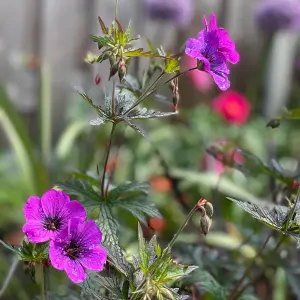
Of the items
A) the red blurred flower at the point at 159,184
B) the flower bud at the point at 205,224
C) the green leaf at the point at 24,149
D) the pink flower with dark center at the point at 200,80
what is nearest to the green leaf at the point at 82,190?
the flower bud at the point at 205,224

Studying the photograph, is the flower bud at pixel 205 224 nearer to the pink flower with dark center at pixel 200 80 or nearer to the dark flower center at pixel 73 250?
the dark flower center at pixel 73 250

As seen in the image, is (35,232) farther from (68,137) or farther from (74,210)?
(68,137)

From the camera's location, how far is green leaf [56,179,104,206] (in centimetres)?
60

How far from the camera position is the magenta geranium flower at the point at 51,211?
53 centimetres

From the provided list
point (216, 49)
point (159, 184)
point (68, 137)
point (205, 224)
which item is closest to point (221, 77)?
point (216, 49)

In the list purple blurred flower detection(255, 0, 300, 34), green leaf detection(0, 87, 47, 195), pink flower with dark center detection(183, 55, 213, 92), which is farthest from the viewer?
pink flower with dark center detection(183, 55, 213, 92)

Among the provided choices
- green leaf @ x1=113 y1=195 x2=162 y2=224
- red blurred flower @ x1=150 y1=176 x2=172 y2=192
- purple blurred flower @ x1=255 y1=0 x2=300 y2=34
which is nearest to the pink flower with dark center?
purple blurred flower @ x1=255 y1=0 x2=300 y2=34

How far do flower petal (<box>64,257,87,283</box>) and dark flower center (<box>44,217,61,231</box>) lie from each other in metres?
0.04

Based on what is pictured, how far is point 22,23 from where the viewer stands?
6.11 ft

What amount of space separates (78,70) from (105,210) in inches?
55.4

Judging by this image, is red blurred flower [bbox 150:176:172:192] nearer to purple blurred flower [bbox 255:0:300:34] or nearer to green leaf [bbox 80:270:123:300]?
purple blurred flower [bbox 255:0:300:34]

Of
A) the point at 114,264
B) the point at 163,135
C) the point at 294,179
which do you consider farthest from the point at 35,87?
the point at 114,264

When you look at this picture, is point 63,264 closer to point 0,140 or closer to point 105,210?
point 105,210

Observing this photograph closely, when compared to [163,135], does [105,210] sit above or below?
above
